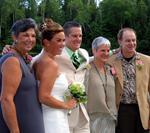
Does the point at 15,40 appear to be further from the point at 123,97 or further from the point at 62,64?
the point at 123,97

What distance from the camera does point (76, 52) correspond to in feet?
18.1

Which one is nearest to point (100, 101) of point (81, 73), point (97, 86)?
point (97, 86)

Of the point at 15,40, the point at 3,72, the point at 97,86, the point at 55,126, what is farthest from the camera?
the point at 97,86

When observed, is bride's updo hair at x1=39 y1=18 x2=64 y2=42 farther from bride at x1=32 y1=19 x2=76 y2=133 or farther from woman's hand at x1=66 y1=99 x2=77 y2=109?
woman's hand at x1=66 y1=99 x2=77 y2=109

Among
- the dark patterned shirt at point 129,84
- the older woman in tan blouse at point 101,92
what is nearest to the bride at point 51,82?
the older woman in tan blouse at point 101,92

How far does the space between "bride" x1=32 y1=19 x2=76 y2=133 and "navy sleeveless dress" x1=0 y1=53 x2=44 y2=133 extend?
0.58ft

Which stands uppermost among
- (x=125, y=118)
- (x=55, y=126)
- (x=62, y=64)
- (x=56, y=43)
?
(x=56, y=43)

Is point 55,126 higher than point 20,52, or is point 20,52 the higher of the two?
point 20,52

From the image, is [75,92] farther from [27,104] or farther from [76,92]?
[27,104]

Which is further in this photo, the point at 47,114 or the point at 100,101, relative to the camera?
the point at 100,101

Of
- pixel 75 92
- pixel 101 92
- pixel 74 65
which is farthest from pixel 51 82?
pixel 101 92

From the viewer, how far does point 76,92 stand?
15.8 feet

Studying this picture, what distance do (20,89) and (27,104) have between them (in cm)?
16

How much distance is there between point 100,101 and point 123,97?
36cm
